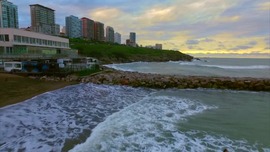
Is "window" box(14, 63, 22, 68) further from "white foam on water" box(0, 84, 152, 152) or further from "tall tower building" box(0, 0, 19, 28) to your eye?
"tall tower building" box(0, 0, 19, 28)

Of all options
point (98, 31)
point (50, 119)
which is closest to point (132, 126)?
point (50, 119)

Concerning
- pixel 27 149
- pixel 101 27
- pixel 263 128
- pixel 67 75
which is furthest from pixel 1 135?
pixel 101 27

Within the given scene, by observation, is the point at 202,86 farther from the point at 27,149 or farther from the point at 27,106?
the point at 27,149

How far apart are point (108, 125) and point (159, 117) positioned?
11.0 feet

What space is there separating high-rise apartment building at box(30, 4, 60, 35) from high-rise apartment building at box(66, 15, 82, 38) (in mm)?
26785

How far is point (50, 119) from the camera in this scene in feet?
41.7

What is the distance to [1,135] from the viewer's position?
9.99 metres

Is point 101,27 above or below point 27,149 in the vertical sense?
above

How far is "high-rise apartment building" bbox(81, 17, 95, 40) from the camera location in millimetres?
160925

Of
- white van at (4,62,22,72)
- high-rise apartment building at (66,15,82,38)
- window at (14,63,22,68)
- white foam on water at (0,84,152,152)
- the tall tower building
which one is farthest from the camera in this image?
A: high-rise apartment building at (66,15,82,38)

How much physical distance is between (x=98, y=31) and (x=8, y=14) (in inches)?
3594

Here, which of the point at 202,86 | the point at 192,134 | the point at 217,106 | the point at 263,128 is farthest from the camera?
the point at 202,86

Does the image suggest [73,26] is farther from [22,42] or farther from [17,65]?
[17,65]

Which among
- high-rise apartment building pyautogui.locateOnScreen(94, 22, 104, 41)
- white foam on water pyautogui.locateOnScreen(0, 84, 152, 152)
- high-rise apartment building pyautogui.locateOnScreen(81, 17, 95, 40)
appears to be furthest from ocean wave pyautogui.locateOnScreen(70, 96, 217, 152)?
high-rise apartment building pyautogui.locateOnScreen(94, 22, 104, 41)
